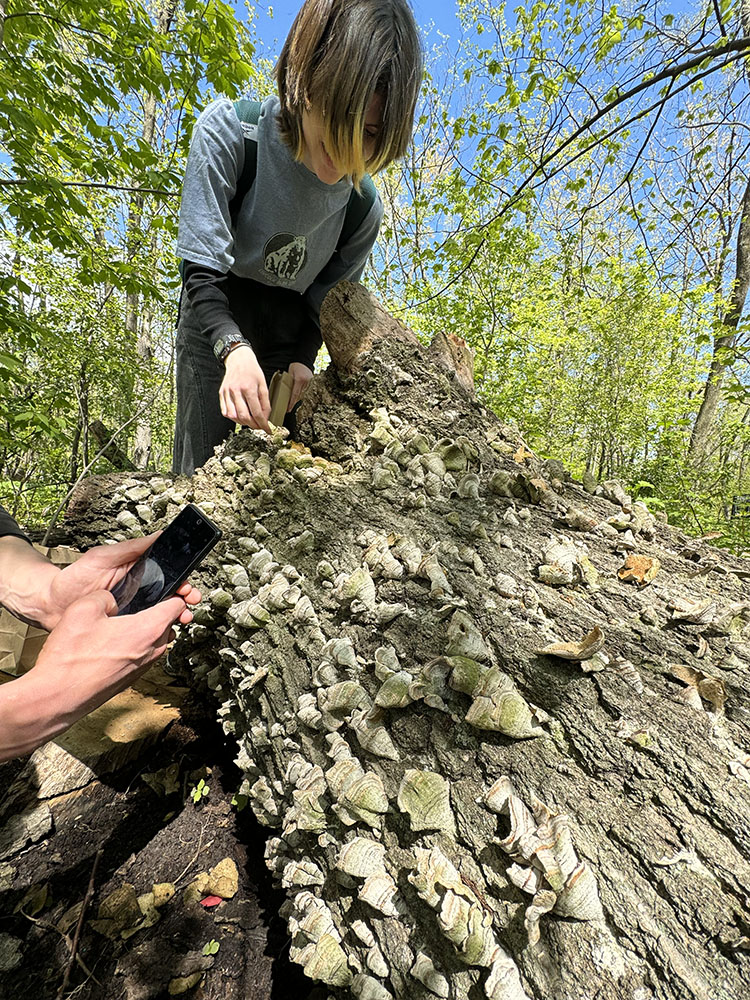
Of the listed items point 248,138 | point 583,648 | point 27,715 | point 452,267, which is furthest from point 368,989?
point 452,267

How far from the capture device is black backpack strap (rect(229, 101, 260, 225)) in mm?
2186

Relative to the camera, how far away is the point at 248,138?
7.20 feet

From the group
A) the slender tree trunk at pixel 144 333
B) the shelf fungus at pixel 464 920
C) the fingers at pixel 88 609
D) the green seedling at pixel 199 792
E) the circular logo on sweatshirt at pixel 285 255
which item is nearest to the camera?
the shelf fungus at pixel 464 920

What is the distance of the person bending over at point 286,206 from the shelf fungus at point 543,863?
1754 mm

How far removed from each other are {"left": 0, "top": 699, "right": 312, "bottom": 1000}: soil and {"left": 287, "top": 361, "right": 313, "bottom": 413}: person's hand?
5.87ft

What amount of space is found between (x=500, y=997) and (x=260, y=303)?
3.06m

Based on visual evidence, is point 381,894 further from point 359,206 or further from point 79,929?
point 359,206

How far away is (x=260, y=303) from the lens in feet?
9.30

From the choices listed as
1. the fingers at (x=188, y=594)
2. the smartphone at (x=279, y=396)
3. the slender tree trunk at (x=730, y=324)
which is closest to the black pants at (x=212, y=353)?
the smartphone at (x=279, y=396)

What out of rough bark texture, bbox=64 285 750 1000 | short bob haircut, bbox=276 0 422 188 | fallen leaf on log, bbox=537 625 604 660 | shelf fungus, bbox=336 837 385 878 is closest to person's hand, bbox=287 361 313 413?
rough bark texture, bbox=64 285 750 1000

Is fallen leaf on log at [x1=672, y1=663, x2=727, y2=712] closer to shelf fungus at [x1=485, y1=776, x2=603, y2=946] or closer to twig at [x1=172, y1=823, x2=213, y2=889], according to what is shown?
shelf fungus at [x1=485, y1=776, x2=603, y2=946]

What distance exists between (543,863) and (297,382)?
238 cm

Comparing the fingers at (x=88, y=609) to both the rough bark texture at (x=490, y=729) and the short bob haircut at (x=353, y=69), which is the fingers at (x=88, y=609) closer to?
the rough bark texture at (x=490, y=729)

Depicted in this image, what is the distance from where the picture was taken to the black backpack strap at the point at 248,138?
2186 mm
